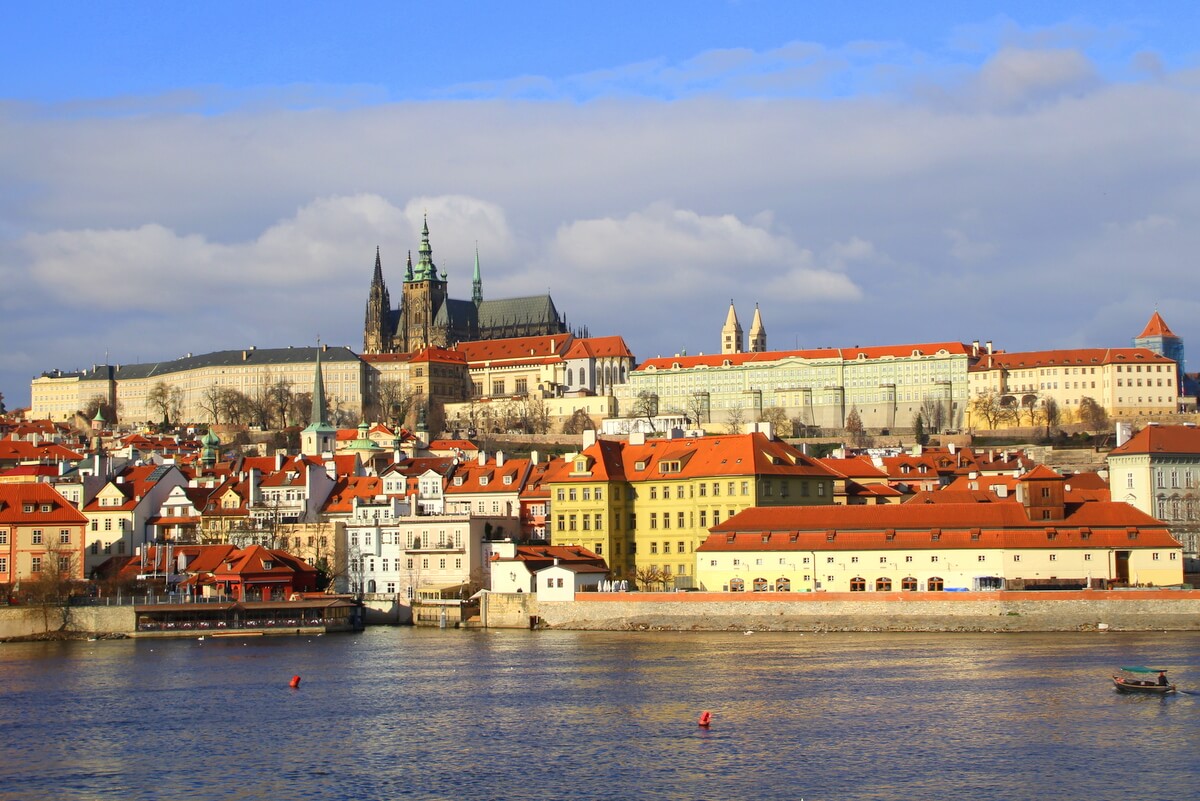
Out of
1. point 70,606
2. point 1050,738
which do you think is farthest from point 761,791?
point 70,606

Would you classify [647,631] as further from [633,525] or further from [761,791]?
[761,791]

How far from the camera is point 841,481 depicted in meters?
79.8

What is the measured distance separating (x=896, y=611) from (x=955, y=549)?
416cm

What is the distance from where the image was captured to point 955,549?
64.6 meters

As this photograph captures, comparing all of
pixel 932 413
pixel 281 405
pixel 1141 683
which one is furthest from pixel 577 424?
pixel 1141 683

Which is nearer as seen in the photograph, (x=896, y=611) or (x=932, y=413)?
(x=896, y=611)

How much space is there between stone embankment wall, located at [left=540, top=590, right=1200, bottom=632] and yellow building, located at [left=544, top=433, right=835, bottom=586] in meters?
6.86

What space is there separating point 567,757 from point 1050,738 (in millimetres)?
10307

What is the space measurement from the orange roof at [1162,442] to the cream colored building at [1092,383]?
96.9 m

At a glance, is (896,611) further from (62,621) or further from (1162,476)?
(62,621)

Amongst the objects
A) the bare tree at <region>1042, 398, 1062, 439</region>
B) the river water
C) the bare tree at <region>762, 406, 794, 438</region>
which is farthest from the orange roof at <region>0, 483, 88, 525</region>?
the bare tree at <region>1042, 398, 1062, 439</region>

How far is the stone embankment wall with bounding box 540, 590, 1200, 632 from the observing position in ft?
198

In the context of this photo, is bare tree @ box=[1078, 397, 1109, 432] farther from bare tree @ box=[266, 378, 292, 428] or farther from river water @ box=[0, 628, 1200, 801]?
river water @ box=[0, 628, 1200, 801]

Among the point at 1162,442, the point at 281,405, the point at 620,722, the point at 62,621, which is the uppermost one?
the point at 281,405
